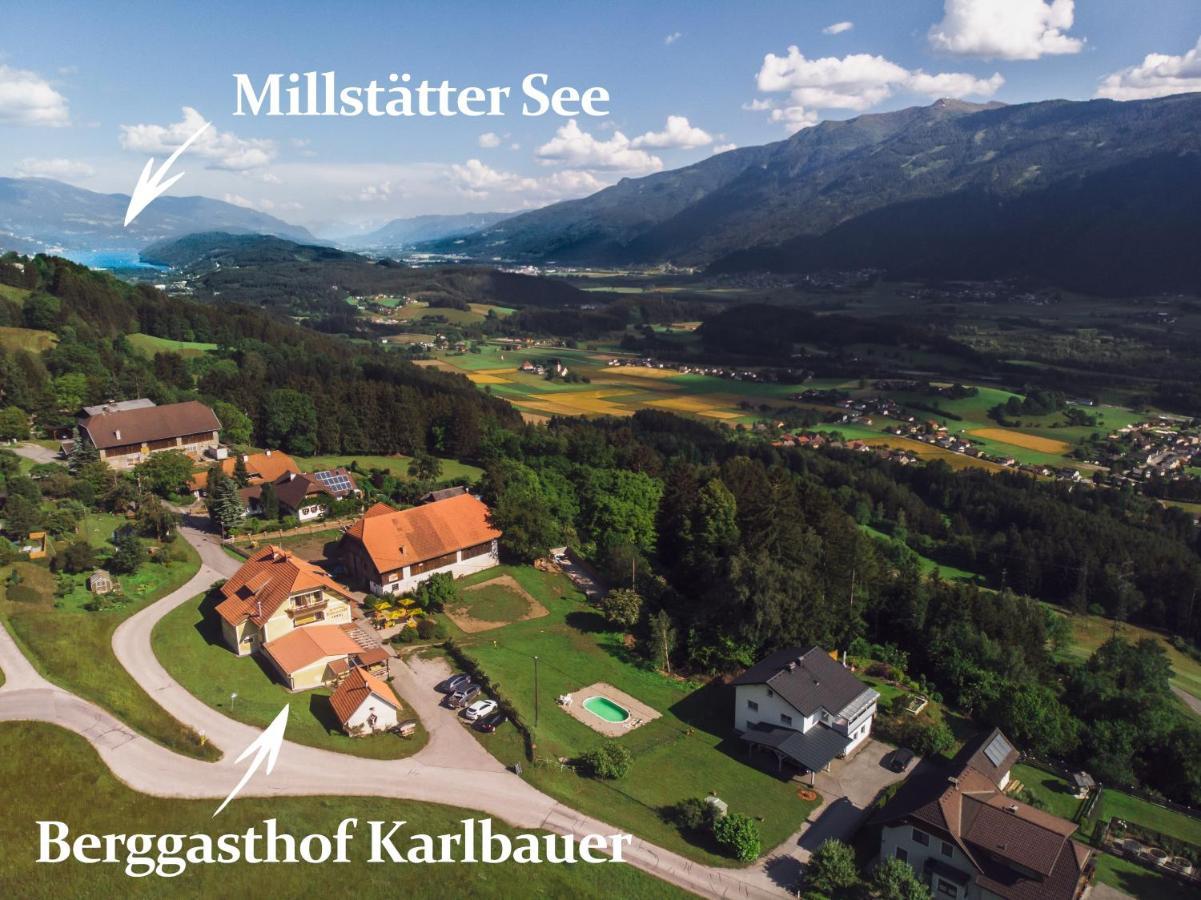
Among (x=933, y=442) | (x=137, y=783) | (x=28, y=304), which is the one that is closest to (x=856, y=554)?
(x=137, y=783)

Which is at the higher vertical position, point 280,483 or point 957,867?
point 280,483

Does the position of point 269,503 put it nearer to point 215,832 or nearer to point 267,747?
point 267,747

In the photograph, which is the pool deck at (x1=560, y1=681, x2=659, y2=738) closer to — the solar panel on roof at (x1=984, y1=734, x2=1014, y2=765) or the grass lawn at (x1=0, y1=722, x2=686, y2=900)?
the grass lawn at (x1=0, y1=722, x2=686, y2=900)

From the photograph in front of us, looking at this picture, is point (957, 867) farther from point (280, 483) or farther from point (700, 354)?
point (700, 354)

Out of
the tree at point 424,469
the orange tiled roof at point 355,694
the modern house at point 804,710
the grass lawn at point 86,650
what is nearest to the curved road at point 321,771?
the grass lawn at point 86,650

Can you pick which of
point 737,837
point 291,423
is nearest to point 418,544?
point 737,837

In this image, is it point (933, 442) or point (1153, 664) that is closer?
point (1153, 664)

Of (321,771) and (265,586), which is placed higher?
(265,586)
